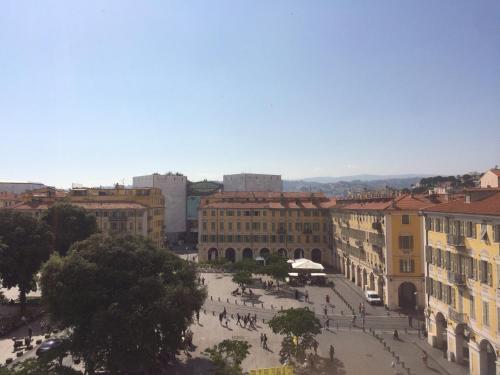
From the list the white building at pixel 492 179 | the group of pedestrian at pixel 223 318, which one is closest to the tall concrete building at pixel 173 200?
the white building at pixel 492 179

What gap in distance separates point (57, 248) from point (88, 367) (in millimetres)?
33994

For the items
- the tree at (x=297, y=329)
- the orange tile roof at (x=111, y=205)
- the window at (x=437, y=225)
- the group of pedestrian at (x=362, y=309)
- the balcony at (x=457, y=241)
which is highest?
the orange tile roof at (x=111, y=205)

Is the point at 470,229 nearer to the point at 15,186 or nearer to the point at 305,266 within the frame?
the point at 305,266

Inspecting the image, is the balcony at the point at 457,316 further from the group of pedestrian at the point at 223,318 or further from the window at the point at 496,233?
the group of pedestrian at the point at 223,318

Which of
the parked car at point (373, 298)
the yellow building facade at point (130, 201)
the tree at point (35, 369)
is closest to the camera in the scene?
the tree at point (35, 369)

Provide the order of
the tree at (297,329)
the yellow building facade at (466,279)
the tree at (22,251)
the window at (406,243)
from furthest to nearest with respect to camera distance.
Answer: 1. the window at (406,243)
2. the tree at (22,251)
3. the tree at (297,329)
4. the yellow building facade at (466,279)

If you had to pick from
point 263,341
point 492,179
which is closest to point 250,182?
point 492,179

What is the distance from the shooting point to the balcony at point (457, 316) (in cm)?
3138

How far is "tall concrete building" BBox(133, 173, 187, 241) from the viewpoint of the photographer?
441 ft

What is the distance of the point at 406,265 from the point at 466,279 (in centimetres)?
2035

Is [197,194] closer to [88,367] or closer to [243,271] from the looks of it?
[243,271]

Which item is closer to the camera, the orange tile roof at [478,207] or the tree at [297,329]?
the orange tile roof at [478,207]

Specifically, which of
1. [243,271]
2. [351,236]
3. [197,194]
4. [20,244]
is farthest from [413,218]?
[197,194]

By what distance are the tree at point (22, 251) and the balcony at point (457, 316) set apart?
4079 cm
